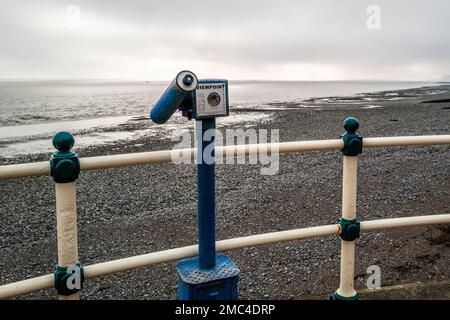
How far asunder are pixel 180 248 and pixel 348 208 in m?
1.14

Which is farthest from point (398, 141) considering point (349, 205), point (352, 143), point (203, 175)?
point (203, 175)

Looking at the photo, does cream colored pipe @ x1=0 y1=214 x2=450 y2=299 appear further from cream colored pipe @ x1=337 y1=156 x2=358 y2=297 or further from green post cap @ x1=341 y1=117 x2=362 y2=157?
green post cap @ x1=341 y1=117 x2=362 y2=157

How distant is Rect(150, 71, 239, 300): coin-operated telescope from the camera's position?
1.93 m

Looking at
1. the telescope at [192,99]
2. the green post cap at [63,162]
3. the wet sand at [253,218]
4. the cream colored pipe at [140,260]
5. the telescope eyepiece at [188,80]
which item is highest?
the telescope eyepiece at [188,80]

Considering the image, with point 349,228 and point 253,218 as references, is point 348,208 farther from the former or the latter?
point 253,218

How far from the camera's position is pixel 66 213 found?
1974 millimetres

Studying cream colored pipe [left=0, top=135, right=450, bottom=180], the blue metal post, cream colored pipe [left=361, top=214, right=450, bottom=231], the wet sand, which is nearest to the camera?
cream colored pipe [left=0, top=135, right=450, bottom=180]

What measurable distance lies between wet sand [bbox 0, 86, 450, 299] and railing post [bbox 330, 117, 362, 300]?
5.18 feet

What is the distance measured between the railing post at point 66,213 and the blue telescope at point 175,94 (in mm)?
452

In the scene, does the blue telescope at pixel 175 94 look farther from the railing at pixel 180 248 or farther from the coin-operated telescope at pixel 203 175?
the railing at pixel 180 248

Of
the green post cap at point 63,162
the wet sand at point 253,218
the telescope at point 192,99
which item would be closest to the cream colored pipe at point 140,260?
Result: the green post cap at point 63,162

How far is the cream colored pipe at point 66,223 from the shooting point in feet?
6.36

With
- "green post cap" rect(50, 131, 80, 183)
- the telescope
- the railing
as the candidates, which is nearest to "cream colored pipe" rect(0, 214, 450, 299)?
the railing

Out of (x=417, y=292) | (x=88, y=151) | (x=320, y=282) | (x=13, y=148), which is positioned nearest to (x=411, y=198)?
(x=320, y=282)
